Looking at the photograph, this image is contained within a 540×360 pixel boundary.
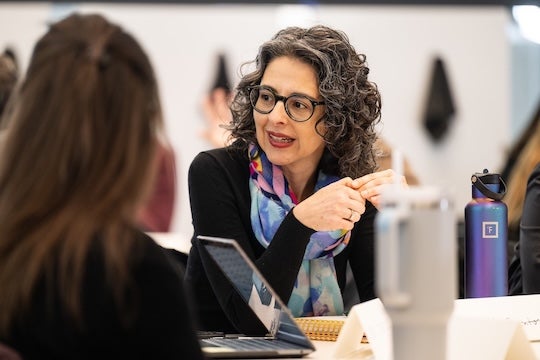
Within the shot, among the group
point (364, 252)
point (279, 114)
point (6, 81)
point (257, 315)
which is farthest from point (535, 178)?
point (6, 81)

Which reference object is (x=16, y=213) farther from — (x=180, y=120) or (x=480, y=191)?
(x=180, y=120)

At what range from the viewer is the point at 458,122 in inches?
248

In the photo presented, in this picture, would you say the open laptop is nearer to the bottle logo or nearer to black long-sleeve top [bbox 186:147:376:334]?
black long-sleeve top [bbox 186:147:376:334]

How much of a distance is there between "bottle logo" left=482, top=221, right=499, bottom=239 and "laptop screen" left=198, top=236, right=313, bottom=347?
1.87ft

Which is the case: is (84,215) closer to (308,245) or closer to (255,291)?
(255,291)

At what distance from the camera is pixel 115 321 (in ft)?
4.62

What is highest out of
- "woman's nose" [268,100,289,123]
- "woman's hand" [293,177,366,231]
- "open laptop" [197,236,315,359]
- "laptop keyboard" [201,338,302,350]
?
"woman's nose" [268,100,289,123]

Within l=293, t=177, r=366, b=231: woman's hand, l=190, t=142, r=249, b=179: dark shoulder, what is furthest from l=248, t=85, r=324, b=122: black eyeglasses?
l=293, t=177, r=366, b=231: woman's hand

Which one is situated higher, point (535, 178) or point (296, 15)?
point (296, 15)

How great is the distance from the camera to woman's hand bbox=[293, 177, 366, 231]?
2508 millimetres

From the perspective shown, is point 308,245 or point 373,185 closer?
point 373,185

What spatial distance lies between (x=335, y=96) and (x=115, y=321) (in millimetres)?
1453

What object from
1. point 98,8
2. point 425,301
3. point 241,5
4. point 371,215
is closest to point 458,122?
point 241,5

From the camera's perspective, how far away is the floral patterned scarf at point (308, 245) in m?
2.68
